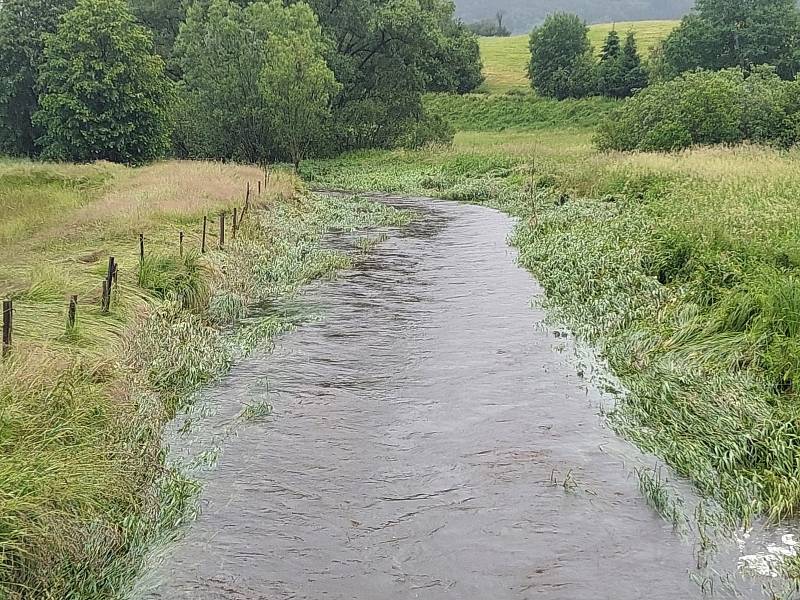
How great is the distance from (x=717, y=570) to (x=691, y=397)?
3.20m

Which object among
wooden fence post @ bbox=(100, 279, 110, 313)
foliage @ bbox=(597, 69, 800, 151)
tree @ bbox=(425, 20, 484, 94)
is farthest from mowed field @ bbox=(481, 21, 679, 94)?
wooden fence post @ bbox=(100, 279, 110, 313)

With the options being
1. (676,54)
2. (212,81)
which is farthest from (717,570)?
(676,54)

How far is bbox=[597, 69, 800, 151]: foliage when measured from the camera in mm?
33531

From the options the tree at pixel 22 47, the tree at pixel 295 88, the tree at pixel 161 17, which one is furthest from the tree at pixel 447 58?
the tree at pixel 22 47

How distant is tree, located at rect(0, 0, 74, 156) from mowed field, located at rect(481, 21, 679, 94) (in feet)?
147

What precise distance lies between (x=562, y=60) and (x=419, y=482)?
76.8 metres

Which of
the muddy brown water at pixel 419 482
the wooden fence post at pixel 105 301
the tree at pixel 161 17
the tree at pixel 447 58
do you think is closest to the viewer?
the muddy brown water at pixel 419 482

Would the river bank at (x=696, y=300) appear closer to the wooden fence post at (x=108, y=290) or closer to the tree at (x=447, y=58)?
the wooden fence post at (x=108, y=290)

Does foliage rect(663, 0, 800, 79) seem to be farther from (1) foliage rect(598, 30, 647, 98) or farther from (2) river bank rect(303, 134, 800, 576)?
(2) river bank rect(303, 134, 800, 576)

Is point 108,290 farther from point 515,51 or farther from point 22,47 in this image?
→ point 515,51

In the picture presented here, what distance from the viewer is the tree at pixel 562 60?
73.3 metres

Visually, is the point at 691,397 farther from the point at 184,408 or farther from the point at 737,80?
the point at 737,80

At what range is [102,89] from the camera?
1576 inches

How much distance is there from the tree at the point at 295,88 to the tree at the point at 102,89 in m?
6.11
